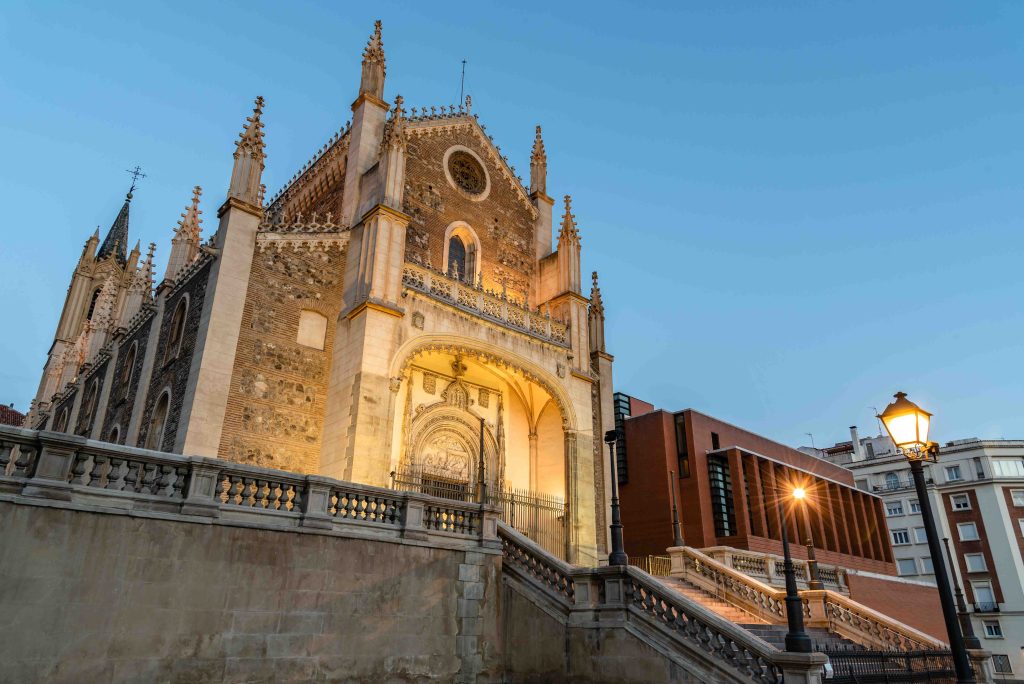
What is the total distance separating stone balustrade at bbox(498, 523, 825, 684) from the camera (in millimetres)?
9836

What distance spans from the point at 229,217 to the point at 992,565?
177 ft

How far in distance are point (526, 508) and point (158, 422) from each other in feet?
36.2

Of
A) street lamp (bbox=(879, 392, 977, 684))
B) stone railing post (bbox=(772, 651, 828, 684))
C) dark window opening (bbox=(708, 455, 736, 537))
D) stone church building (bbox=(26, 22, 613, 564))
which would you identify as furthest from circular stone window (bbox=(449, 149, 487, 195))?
stone railing post (bbox=(772, 651, 828, 684))

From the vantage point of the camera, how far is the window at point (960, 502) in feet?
164

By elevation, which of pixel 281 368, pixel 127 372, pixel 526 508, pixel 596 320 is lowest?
pixel 526 508

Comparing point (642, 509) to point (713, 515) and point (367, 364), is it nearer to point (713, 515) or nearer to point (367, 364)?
point (713, 515)

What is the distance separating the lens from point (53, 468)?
29.0 feet

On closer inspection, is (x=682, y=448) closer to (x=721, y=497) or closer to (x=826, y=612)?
(x=721, y=497)

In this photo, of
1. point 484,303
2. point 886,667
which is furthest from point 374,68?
point 886,667

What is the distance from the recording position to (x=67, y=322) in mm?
57188

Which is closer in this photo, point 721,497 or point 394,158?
point 394,158

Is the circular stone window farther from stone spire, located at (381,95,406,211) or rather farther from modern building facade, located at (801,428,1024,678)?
modern building facade, located at (801,428,1024,678)

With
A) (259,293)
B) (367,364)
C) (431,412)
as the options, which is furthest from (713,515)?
(259,293)

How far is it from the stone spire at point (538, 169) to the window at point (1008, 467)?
142 feet
